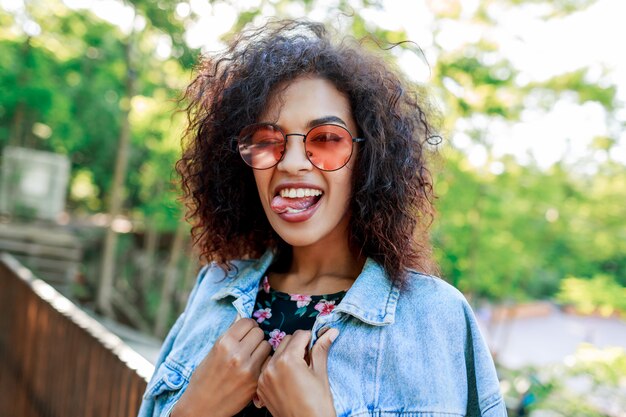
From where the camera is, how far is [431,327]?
53.9 inches

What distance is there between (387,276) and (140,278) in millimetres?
11875

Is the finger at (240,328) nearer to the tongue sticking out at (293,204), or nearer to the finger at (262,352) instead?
the finger at (262,352)

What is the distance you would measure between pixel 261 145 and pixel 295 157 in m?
0.12

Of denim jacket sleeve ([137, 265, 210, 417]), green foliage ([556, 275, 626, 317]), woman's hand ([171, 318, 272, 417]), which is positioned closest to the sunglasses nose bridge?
woman's hand ([171, 318, 272, 417])

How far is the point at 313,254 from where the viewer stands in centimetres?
168

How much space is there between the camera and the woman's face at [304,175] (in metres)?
1.50

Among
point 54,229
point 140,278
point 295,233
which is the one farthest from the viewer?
point 140,278

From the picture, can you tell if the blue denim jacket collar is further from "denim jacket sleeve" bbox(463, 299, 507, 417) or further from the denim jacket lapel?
"denim jacket sleeve" bbox(463, 299, 507, 417)

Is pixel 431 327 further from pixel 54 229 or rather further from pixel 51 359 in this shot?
pixel 54 229

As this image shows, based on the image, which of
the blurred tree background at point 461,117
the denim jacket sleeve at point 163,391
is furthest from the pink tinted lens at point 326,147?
the blurred tree background at point 461,117

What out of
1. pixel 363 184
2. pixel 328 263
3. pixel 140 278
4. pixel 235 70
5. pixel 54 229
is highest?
pixel 235 70

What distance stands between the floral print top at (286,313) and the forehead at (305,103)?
451 mm

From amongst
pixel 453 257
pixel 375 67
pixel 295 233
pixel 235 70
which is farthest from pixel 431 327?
pixel 453 257

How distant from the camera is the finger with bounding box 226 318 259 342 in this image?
1.48 m
